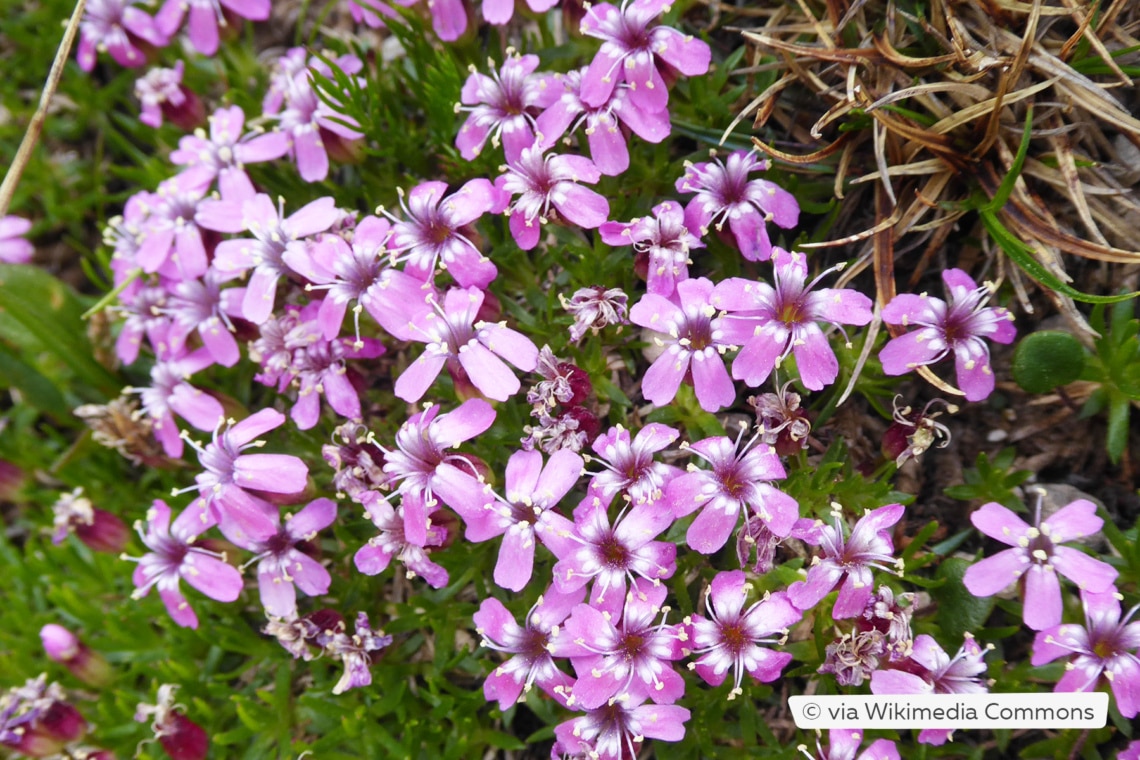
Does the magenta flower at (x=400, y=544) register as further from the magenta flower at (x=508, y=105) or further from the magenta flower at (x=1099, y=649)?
the magenta flower at (x=1099, y=649)

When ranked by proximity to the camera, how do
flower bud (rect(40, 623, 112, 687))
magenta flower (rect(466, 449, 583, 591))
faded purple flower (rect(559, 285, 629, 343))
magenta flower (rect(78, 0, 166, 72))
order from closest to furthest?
1. magenta flower (rect(466, 449, 583, 591))
2. faded purple flower (rect(559, 285, 629, 343))
3. flower bud (rect(40, 623, 112, 687))
4. magenta flower (rect(78, 0, 166, 72))

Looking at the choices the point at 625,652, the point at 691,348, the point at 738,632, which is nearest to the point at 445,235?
the point at 691,348

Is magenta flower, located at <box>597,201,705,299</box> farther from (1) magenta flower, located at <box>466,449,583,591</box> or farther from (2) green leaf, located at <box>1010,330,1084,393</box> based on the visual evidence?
(2) green leaf, located at <box>1010,330,1084,393</box>

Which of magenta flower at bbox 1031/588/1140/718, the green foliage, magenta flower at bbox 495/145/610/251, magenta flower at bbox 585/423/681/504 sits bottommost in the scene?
magenta flower at bbox 585/423/681/504

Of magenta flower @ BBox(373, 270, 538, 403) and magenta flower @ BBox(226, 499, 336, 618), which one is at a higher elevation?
magenta flower @ BBox(373, 270, 538, 403)

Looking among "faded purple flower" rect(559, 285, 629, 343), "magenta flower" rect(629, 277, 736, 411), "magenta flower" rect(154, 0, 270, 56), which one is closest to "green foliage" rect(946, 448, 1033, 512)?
"magenta flower" rect(629, 277, 736, 411)

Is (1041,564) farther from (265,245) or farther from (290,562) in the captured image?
(265,245)

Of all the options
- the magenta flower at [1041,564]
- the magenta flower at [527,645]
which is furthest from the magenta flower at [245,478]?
the magenta flower at [1041,564]
